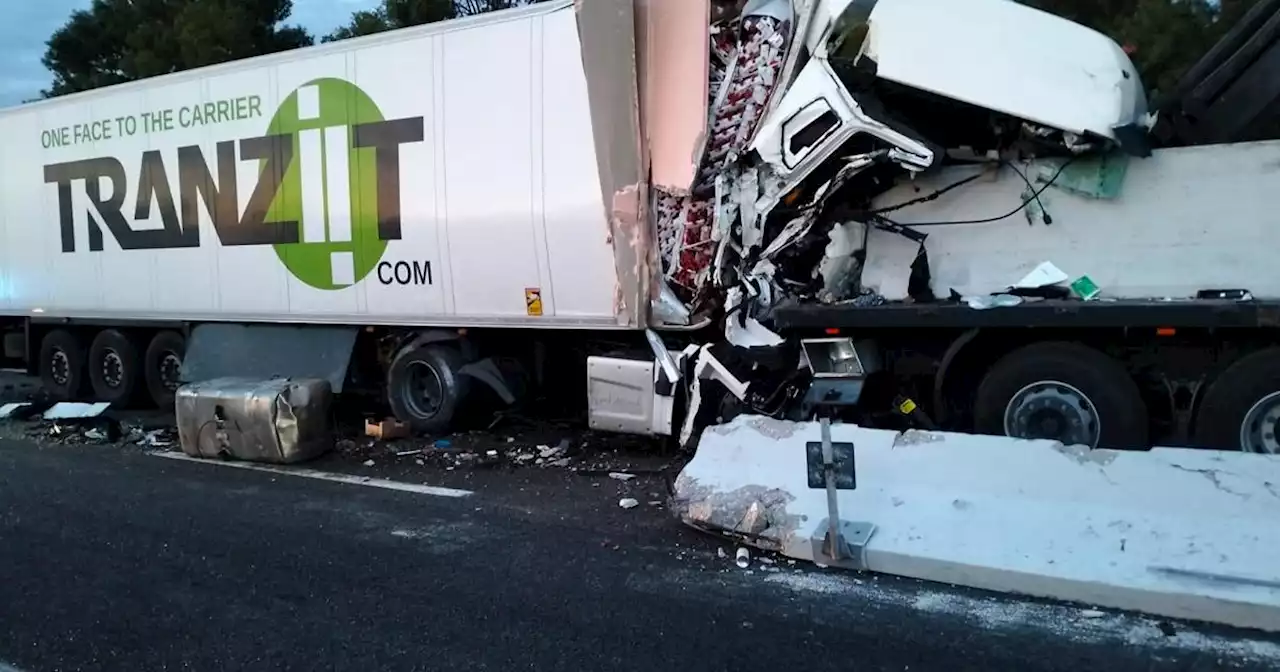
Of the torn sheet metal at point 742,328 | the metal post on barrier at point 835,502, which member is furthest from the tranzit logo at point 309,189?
the metal post on barrier at point 835,502

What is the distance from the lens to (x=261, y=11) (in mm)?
25641

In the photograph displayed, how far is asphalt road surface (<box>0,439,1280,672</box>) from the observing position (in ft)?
14.5

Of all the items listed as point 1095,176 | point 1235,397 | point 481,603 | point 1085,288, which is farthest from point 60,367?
point 1235,397

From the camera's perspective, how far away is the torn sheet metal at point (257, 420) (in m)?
9.00

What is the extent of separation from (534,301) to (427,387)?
170 centimetres

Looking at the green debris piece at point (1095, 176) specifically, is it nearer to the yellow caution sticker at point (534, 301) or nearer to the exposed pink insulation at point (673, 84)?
the exposed pink insulation at point (673, 84)

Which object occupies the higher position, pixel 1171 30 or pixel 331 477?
pixel 1171 30

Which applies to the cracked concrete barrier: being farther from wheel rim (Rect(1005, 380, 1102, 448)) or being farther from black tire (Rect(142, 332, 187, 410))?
black tire (Rect(142, 332, 187, 410))

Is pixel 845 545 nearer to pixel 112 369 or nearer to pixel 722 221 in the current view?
pixel 722 221

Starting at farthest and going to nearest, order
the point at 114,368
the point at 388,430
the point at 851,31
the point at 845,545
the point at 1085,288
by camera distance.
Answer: the point at 114,368, the point at 388,430, the point at 851,31, the point at 1085,288, the point at 845,545

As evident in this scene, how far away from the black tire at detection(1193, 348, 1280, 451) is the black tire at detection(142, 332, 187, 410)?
10.1 meters

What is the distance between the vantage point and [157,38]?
995 inches

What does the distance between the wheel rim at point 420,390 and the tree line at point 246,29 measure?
693 centimetres

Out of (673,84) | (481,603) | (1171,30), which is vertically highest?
(1171,30)
